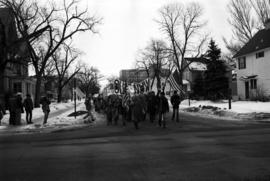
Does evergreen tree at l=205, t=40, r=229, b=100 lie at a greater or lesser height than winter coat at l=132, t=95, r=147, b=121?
greater

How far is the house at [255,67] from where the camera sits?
123ft

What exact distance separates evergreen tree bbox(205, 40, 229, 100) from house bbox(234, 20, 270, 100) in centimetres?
236

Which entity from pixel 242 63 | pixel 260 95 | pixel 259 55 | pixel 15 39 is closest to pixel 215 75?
pixel 242 63

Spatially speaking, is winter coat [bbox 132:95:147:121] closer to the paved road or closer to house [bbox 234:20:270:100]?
the paved road

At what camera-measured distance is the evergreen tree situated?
42.0 meters

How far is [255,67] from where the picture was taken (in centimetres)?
3947

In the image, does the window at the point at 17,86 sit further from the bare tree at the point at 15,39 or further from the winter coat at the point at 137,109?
the winter coat at the point at 137,109

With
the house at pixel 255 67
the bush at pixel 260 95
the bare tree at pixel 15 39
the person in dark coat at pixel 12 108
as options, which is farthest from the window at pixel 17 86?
the bush at pixel 260 95

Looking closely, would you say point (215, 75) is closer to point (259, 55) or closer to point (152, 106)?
point (259, 55)

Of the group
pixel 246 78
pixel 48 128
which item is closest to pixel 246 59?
pixel 246 78

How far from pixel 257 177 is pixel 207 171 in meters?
0.97

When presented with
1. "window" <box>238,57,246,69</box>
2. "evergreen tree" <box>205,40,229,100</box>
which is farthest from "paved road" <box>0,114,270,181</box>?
"window" <box>238,57,246,69</box>

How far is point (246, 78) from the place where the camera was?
4066 centimetres

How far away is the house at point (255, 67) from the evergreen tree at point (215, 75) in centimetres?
236
